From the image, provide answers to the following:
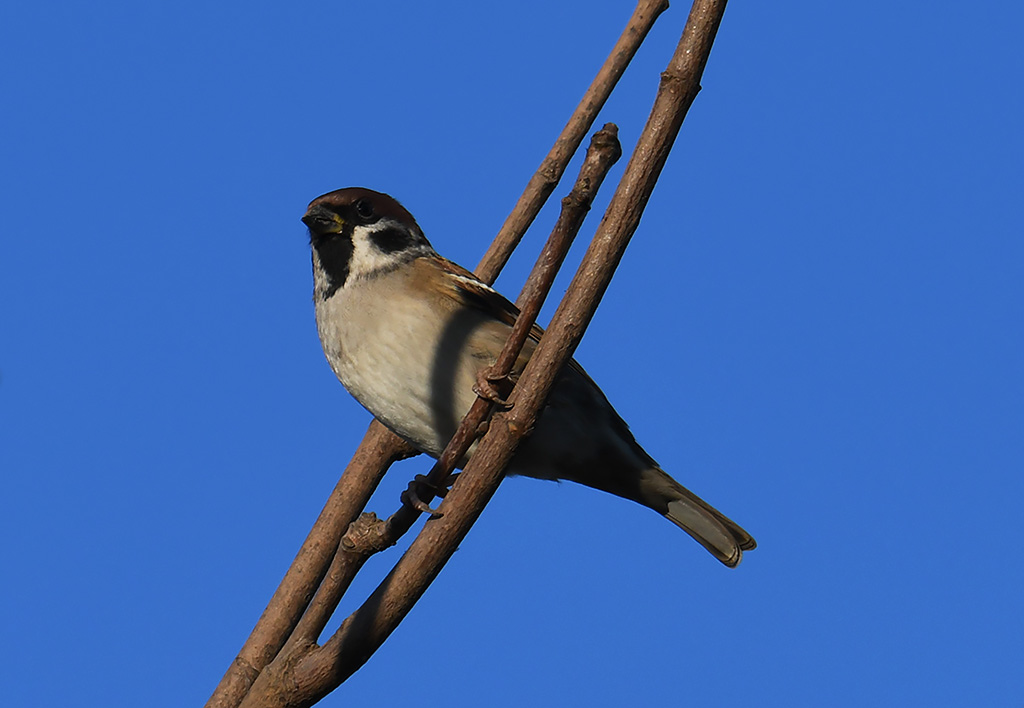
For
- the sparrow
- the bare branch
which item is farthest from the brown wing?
the bare branch

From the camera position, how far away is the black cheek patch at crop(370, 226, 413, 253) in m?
6.98

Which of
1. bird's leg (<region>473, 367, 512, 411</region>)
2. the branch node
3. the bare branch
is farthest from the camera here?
the bare branch

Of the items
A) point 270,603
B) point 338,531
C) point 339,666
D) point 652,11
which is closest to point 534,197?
point 652,11

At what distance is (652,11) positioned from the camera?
281 inches

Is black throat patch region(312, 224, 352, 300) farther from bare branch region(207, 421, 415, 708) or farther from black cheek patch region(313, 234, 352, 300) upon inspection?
bare branch region(207, 421, 415, 708)

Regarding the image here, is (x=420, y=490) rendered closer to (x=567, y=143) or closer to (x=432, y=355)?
(x=432, y=355)

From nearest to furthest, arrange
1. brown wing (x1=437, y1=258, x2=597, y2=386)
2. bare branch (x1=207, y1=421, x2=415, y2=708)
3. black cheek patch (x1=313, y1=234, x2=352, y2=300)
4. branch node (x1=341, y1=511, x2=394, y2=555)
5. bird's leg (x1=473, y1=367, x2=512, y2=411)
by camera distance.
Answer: bird's leg (x1=473, y1=367, x2=512, y2=411), branch node (x1=341, y1=511, x2=394, y2=555), bare branch (x1=207, y1=421, x2=415, y2=708), brown wing (x1=437, y1=258, x2=597, y2=386), black cheek patch (x1=313, y1=234, x2=352, y2=300)

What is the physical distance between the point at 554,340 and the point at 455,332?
7.56ft

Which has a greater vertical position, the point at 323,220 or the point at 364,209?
the point at 364,209

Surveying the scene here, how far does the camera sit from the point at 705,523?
6934mm

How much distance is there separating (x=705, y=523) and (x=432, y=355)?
2030 millimetres

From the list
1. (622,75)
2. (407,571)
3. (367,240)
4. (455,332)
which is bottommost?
(407,571)

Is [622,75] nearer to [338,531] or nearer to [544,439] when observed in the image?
[544,439]

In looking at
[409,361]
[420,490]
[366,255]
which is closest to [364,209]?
[366,255]
